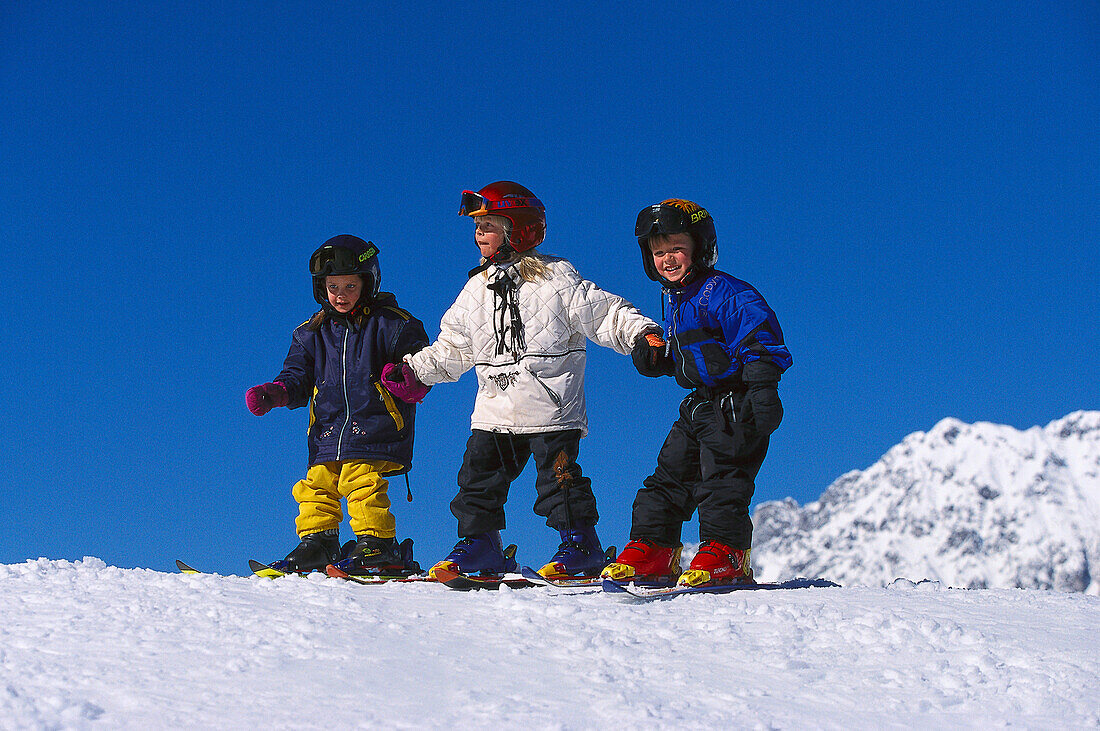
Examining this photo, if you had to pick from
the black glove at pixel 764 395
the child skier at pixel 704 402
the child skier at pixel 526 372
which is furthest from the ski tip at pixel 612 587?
the black glove at pixel 764 395

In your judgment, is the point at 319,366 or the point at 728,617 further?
the point at 319,366

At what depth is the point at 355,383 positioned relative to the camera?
7156 mm

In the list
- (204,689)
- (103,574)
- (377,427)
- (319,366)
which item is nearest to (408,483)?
(377,427)

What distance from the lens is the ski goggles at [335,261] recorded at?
7219 millimetres

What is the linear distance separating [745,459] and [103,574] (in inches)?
154

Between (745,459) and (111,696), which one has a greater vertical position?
(745,459)

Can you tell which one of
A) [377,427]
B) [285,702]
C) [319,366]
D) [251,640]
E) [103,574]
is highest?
[319,366]

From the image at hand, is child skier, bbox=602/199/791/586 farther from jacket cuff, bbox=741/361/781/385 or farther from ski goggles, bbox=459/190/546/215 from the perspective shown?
ski goggles, bbox=459/190/546/215

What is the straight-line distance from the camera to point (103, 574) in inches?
225

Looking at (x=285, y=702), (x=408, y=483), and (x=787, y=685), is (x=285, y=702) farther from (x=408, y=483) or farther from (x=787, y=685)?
(x=408, y=483)

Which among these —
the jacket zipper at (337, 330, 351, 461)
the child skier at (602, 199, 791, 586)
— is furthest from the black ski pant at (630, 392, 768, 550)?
the jacket zipper at (337, 330, 351, 461)

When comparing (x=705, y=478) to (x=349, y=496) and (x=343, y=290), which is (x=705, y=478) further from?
(x=343, y=290)

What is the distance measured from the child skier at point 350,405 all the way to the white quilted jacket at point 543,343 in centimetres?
75

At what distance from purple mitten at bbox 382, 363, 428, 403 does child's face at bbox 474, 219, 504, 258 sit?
1073 millimetres
